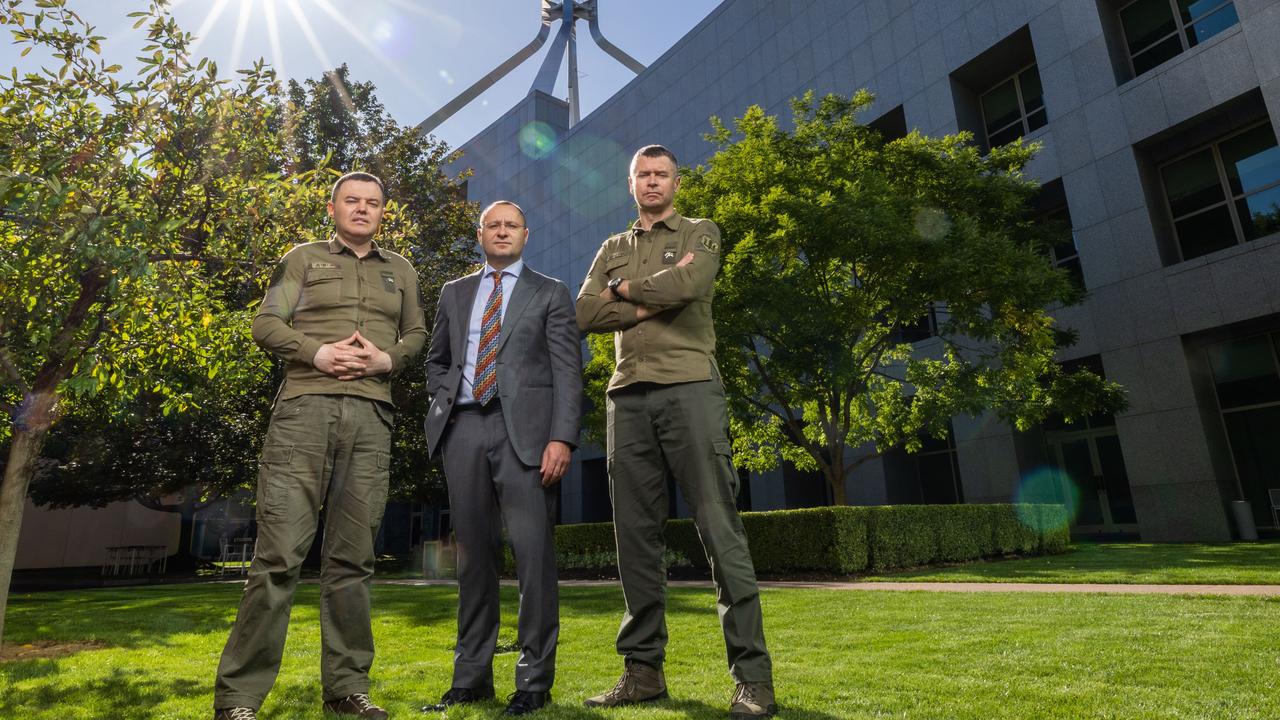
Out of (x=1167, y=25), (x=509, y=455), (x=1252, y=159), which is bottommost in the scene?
(x=509, y=455)

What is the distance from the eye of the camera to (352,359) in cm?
330

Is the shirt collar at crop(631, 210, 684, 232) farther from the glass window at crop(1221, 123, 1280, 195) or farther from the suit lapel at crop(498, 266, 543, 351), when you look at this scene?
the glass window at crop(1221, 123, 1280, 195)

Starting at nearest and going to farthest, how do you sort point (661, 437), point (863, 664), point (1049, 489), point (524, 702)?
point (524, 702)
point (661, 437)
point (863, 664)
point (1049, 489)

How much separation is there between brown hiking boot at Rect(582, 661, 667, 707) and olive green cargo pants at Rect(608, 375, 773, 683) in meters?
0.05

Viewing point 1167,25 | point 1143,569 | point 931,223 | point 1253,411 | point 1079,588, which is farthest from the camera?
point 1167,25

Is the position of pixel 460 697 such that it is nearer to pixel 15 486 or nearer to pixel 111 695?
pixel 111 695

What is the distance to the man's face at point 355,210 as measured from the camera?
3615 mm

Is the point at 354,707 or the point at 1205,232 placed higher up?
the point at 1205,232

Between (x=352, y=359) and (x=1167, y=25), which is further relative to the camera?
(x=1167, y=25)

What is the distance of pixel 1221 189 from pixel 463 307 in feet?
68.3

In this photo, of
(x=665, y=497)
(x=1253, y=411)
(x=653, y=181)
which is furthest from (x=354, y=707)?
(x=1253, y=411)

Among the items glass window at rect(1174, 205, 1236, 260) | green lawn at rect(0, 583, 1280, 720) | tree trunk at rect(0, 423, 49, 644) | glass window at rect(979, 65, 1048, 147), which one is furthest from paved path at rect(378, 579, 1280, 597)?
glass window at rect(979, 65, 1048, 147)

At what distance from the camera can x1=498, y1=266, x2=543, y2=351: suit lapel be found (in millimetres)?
3594

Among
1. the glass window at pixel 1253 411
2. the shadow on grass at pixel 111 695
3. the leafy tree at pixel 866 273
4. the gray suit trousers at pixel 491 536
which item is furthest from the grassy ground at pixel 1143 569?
the shadow on grass at pixel 111 695
